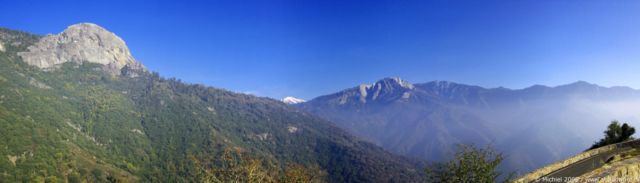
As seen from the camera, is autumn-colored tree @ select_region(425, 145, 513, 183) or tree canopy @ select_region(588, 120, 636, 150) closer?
autumn-colored tree @ select_region(425, 145, 513, 183)

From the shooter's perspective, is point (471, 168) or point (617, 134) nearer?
point (471, 168)

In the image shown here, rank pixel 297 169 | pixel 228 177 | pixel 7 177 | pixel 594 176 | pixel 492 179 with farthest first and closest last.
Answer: pixel 7 177, pixel 297 169, pixel 228 177, pixel 492 179, pixel 594 176

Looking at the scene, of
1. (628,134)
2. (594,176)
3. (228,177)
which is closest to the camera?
(594,176)

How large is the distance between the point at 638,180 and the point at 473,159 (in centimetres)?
1041

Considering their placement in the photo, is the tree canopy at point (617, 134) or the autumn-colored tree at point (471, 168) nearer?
the autumn-colored tree at point (471, 168)

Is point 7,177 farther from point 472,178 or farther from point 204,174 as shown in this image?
point 472,178

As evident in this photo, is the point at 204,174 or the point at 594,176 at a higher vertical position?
the point at 594,176

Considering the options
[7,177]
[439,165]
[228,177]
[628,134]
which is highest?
[628,134]

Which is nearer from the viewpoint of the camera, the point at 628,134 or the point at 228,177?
the point at 228,177

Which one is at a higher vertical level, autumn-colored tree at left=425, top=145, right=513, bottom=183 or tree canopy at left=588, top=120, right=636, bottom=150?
tree canopy at left=588, top=120, right=636, bottom=150

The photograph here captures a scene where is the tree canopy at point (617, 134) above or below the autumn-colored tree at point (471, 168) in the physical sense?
above

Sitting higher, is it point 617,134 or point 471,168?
point 617,134

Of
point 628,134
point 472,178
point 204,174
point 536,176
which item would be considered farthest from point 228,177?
point 628,134

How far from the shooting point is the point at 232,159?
33031 mm
